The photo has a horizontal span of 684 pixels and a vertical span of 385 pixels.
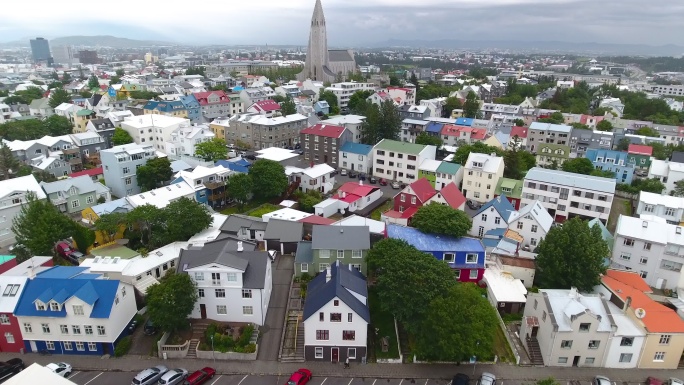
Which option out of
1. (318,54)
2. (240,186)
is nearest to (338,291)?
(240,186)

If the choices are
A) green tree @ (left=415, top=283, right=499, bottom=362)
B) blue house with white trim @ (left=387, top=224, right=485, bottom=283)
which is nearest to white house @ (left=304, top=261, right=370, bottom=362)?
green tree @ (left=415, top=283, right=499, bottom=362)

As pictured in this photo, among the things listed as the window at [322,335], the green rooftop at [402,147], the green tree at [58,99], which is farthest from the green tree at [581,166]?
the green tree at [58,99]

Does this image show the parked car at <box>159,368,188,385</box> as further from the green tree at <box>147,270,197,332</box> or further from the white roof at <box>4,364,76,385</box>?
the white roof at <box>4,364,76,385</box>

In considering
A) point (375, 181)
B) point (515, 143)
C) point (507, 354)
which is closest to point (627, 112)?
point (515, 143)

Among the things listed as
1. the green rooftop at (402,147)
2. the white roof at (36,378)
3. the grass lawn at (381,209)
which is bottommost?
the grass lawn at (381,209)

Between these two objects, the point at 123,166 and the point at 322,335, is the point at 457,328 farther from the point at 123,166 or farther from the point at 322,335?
the point at 123,166

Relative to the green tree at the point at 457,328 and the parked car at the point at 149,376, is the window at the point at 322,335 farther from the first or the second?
the parked car at the point at 149,376
